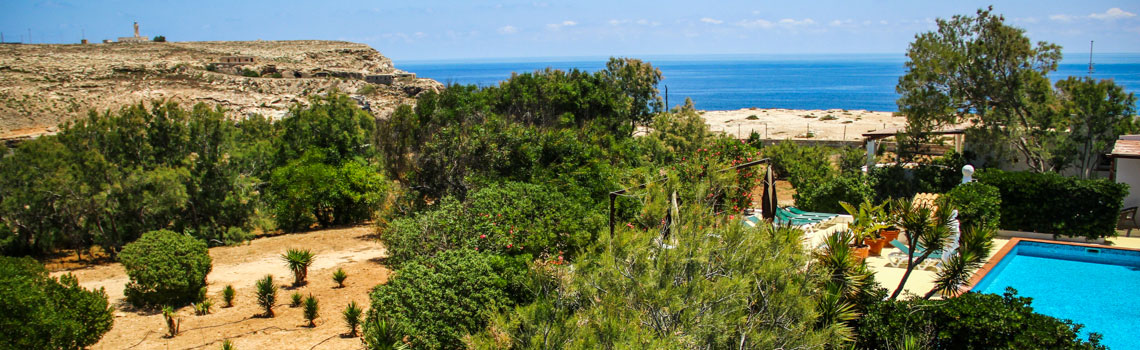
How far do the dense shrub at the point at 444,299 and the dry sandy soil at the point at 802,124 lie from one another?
124ft

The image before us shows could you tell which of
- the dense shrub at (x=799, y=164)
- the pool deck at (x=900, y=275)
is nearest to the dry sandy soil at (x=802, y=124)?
the dense shrub at (x=799, y=164)

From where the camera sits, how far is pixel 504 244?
35.0 ft

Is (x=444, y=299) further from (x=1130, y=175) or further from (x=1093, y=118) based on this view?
(x=1093, y=118)

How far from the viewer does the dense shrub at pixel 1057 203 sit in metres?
15.6

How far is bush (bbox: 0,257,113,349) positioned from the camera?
9602mm

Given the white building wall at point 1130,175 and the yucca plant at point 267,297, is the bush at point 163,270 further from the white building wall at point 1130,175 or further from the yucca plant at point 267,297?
the white building wall at point 1130,175

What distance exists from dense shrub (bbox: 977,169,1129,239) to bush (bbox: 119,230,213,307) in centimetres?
1831

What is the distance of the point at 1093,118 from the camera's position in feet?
61.6

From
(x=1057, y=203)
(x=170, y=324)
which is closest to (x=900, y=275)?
(x=1057, y=203)

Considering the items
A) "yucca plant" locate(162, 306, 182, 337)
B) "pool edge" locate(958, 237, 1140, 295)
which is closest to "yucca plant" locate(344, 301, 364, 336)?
"yucca plant" locate(162, 306, 182, 337)

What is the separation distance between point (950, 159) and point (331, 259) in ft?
58.3

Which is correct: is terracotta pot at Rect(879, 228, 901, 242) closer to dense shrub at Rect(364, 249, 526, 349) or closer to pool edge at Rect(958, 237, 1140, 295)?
pool edge at Rect(958, 237, 1140, 295)

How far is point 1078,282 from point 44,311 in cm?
1849

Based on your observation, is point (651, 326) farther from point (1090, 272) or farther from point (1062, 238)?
point (1062, 238)
